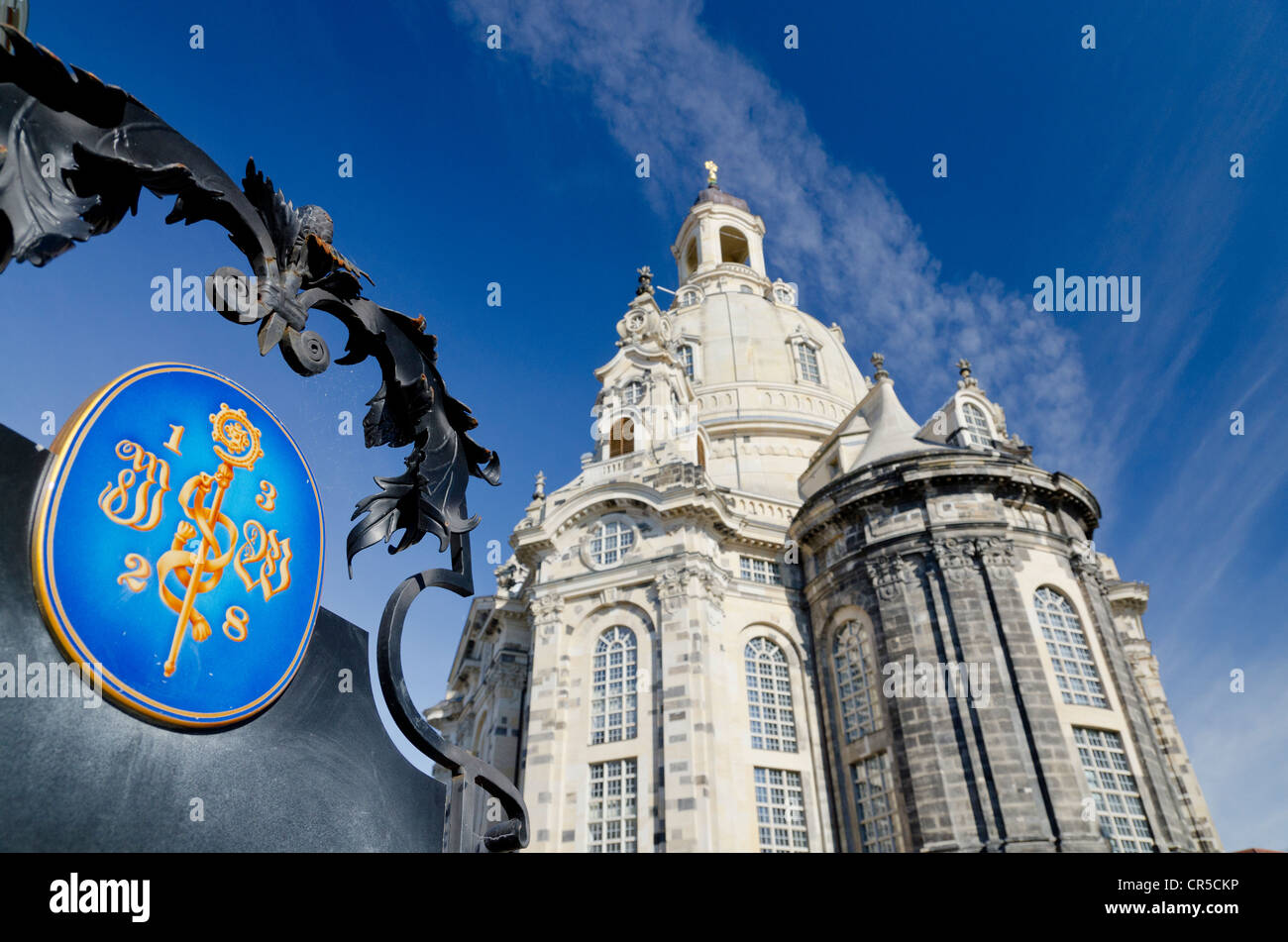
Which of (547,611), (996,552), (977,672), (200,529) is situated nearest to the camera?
(200,529)

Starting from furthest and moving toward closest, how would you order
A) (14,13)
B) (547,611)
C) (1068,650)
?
(547,611)
(1068,650)
(14,13)

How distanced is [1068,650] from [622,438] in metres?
19.5

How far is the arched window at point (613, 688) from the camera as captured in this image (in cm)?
2614

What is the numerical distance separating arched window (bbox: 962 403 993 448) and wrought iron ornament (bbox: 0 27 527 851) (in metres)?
30.2

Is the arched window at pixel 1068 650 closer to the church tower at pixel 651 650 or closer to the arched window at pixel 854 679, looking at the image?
the arched window at pixel 854 679

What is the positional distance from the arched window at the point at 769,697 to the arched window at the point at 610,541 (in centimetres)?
618

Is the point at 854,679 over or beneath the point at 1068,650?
over

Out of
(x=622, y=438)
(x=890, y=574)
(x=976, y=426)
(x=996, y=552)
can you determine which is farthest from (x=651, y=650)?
(x=976, y=426)

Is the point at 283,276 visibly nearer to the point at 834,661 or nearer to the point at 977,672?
the point at 977,672

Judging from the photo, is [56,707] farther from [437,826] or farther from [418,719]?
[437,826]

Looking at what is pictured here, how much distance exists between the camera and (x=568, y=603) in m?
29.2

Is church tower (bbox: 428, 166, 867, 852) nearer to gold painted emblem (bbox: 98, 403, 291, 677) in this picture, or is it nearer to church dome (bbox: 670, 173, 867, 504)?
church dome (bbox: 670, 173, 867, 504)

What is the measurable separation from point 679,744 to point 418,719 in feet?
68.7

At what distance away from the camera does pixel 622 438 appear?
114ft
